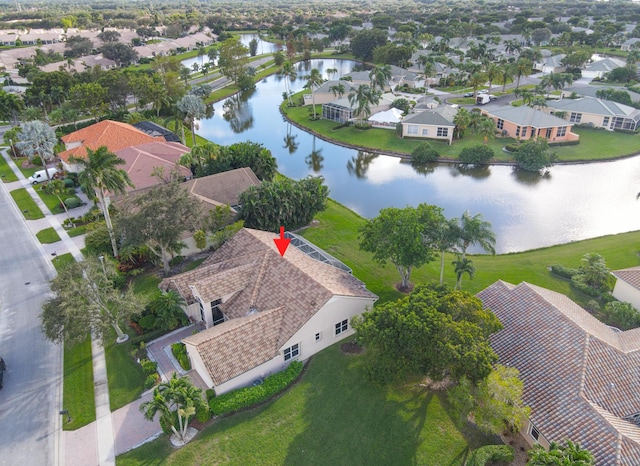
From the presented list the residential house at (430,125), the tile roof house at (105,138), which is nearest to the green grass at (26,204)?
the tile roof house at (105,138)

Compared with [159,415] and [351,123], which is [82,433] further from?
[351,123]

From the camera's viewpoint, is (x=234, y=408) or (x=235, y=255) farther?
(x=235, y=255)

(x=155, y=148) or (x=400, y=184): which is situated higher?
(x=155, y=148)

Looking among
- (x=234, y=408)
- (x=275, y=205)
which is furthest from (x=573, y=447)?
(x=275, y=205)

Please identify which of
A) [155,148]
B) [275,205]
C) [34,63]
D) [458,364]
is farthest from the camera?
[34,63]

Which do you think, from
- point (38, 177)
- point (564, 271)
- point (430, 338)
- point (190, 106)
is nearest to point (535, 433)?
point (430, 338)

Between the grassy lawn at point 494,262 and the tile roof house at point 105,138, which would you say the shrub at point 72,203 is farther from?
the grassy lawn at point 494,262

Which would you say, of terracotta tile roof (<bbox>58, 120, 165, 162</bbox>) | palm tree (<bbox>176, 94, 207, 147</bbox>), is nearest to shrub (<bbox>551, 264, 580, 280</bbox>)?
palm tree (<bbox>176, 94, 207, 147</bbox>)
